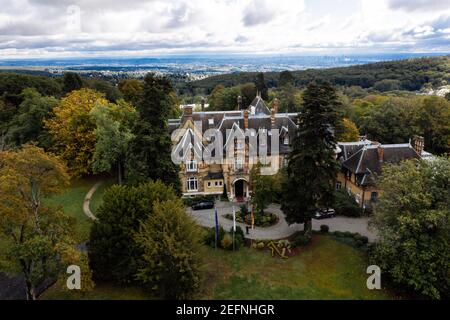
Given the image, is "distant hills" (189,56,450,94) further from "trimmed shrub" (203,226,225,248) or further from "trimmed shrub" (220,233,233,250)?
"trimmed shrub" (220,233,233,250)

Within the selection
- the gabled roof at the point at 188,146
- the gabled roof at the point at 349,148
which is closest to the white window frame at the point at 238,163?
the gabled roof at the point at 188,146

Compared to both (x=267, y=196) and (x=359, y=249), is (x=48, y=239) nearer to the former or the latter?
(x=267, y=196)

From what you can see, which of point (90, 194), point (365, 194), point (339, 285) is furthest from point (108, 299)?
point (365, 194)

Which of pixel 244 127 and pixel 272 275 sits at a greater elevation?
pixel 244 127

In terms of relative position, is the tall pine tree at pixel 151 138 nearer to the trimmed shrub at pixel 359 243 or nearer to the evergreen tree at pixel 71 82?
the trimmed shrub at pixel 359 243

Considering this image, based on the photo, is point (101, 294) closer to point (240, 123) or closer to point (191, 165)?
point (191, 165)

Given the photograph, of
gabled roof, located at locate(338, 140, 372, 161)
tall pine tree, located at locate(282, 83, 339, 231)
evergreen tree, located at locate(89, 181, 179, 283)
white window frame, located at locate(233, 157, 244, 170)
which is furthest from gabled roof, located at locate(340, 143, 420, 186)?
evergreen tree, located at locate(89, 181, 179, 283)
